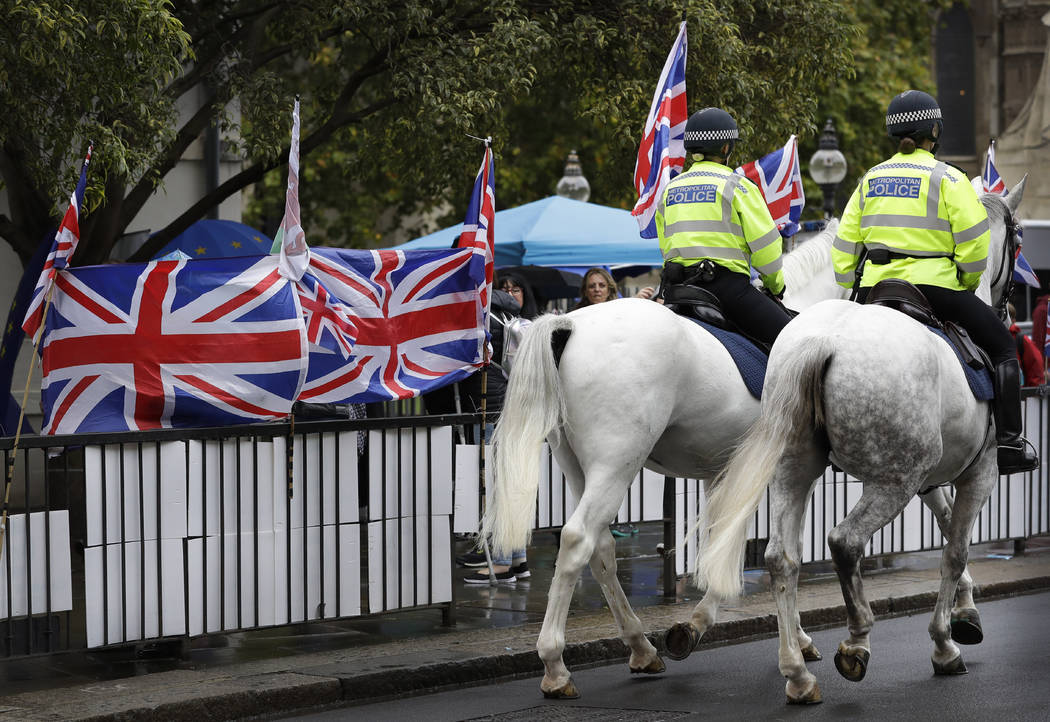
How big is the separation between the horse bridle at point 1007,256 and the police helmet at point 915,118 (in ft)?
2.68

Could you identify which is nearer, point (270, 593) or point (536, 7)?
point (270, 593)

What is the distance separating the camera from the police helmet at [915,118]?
7.20 metres

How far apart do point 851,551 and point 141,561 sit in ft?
10.8

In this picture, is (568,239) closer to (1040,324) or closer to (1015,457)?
(1040,324)

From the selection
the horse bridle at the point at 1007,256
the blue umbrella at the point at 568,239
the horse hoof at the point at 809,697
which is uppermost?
the blue umbrella at the point at 568,239

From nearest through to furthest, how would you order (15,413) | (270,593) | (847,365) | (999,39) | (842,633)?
(847,365)
(270,593)
(842,633)
(15,413)
(999,39)

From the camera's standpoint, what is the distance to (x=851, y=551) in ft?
21.4

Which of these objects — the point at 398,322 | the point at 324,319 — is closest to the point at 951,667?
the point at 398,322

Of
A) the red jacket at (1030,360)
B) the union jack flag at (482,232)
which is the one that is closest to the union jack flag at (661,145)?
the union jack flag at (482,232)

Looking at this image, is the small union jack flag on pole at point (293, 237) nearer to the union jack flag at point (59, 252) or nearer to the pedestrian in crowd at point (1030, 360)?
the union jack flag at point (59, 252)

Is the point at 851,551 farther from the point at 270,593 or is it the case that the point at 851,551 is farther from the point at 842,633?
the point at 270,593

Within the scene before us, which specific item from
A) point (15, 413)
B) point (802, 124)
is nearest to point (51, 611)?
point (15, 413)

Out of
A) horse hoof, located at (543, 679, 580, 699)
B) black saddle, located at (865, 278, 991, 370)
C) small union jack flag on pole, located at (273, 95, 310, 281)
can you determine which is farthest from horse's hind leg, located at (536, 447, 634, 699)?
small union jack flag on pole, located at (273, 95, 310, 281)

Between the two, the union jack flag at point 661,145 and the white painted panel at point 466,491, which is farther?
the union jack flag at point 661,145
